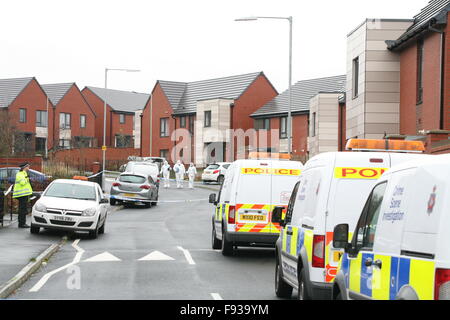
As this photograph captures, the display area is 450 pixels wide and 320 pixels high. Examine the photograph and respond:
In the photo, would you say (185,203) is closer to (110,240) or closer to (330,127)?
(330,127)

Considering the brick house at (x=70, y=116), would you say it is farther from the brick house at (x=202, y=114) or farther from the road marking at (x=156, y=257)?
the road marking at (x=156, y=257)

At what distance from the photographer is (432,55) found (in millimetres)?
25141

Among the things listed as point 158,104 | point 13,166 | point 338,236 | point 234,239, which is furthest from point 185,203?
point 158,104

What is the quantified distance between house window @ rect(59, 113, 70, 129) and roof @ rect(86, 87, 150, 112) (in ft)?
28.2

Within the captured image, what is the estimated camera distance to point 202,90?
76.2 m

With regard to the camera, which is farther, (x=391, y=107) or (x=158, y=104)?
(x=158, y=104)

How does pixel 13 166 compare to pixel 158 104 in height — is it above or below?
below

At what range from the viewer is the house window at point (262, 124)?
6762 centimetres

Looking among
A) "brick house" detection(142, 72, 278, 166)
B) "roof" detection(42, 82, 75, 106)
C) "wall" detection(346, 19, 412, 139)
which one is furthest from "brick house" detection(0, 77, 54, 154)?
"wall" detection(346, 19, 412, 139)

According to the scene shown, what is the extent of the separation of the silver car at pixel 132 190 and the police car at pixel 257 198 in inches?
732

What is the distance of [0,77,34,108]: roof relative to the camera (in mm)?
80312

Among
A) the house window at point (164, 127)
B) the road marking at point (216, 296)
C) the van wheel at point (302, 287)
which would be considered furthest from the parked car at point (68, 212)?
the house window at point (164, 127)

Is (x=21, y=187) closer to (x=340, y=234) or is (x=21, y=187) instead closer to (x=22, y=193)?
(x=22, y=193)
